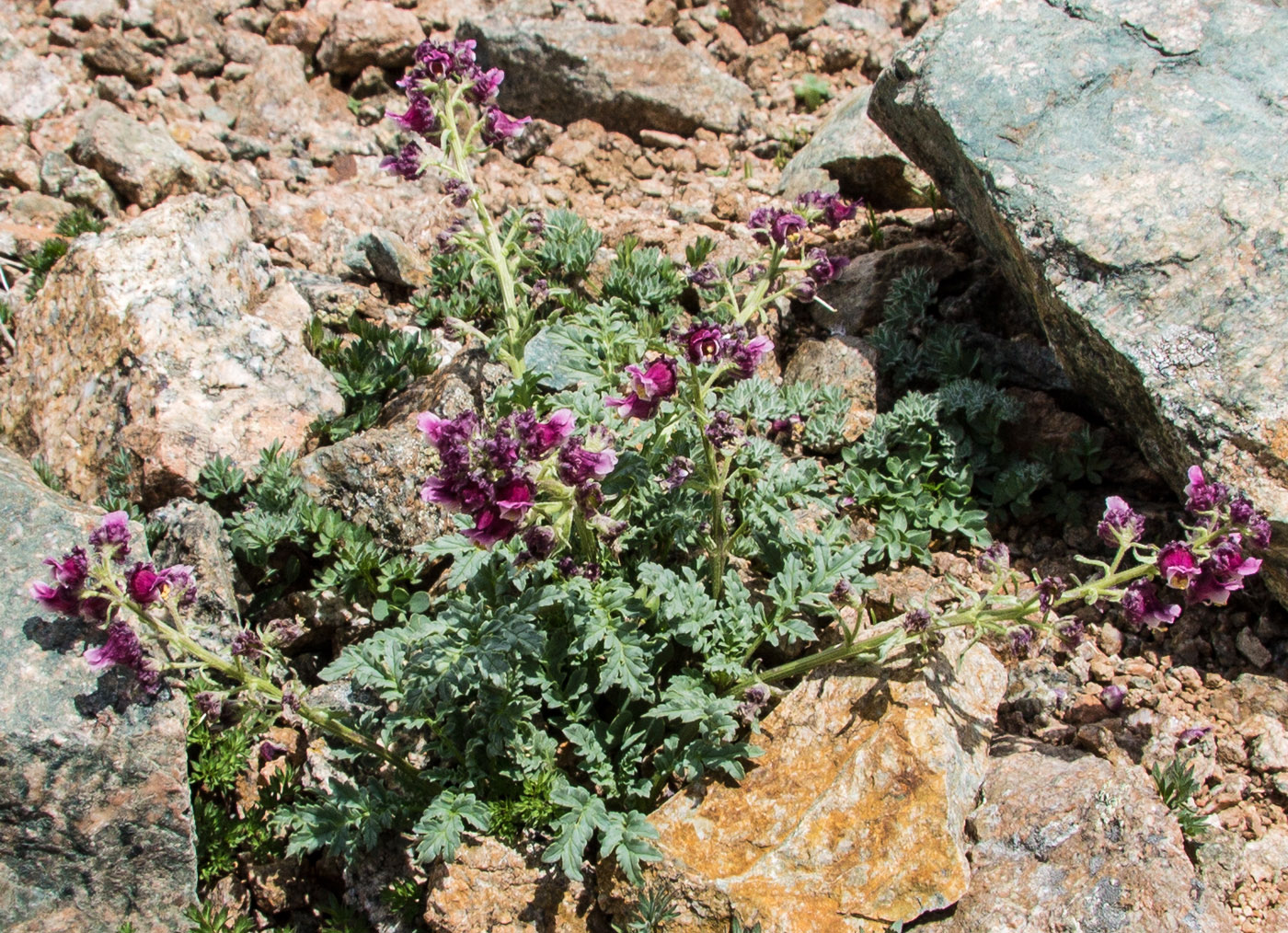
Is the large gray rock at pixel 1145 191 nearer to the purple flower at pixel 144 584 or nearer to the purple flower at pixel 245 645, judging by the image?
the purple flower at pixel 245 645

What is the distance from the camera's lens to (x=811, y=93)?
25.3ft

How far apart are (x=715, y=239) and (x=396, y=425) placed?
8.42 ft

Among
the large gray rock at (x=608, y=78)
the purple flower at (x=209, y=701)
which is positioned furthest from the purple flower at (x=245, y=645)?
the large gray rock at (x=608, y=78)

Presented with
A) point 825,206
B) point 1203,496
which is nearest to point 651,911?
point 1203,496

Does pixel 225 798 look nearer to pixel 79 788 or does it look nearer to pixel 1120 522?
pixel 79 788

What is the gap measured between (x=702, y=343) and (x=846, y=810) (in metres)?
1.88

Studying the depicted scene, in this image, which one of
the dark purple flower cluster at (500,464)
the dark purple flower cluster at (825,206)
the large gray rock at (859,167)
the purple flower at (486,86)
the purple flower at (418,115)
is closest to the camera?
the dark purple flower cluster at (500,464)

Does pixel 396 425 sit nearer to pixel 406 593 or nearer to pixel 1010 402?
pixel 406 593

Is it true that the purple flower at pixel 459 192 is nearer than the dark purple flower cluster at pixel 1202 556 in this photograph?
No

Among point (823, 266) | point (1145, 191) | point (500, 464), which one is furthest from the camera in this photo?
point (823, 266)

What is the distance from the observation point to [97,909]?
13.1 ft

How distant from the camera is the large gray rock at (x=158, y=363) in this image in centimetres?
523

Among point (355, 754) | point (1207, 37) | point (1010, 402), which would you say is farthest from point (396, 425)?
point (1207, 37)

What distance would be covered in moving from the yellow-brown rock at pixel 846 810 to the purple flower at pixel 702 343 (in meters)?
1.63
